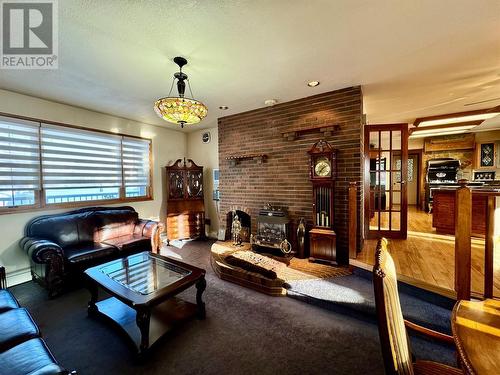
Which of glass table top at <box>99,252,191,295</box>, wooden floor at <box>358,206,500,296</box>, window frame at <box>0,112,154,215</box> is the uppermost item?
window frame at <box>0,112,154,215</box>

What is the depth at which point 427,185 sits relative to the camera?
6.27m

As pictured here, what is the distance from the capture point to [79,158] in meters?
3.70

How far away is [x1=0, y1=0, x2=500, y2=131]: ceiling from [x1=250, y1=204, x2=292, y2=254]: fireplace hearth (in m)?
1.92

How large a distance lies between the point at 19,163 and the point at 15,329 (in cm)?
277

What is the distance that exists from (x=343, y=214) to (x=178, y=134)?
4319 mm

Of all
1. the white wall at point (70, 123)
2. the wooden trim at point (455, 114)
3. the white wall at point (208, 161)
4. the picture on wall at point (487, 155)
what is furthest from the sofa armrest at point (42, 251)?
the picture on wall at point (487, 155)

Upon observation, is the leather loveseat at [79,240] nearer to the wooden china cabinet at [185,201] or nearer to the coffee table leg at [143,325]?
the wooden china cabinet at [185,201]

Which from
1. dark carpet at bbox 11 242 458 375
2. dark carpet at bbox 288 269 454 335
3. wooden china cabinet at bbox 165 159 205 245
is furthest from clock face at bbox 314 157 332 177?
wooden china cabinet at bbox 165 159 205 245

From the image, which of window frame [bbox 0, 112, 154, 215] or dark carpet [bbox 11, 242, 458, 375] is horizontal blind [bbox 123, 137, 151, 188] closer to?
window frame [bbox 0, 112, 154, 215]

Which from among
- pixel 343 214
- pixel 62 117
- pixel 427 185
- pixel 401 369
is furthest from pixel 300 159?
pixel 427 185

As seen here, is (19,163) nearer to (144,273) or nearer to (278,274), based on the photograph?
(144,273)

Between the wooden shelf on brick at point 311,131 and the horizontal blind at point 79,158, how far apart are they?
11.1 feet

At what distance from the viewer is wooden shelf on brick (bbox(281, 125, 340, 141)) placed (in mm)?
3092

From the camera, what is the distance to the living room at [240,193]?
162cm
